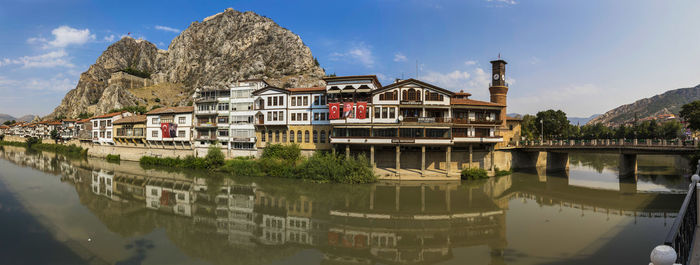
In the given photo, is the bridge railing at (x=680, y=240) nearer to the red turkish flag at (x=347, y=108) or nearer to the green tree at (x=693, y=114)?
the red turkish flag at (x=347, y=108)

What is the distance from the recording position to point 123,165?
169ft

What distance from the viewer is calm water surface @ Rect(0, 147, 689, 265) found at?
52.4 feet

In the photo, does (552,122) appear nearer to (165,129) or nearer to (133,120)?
(165,129)

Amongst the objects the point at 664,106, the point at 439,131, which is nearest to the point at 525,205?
the point at 439,131

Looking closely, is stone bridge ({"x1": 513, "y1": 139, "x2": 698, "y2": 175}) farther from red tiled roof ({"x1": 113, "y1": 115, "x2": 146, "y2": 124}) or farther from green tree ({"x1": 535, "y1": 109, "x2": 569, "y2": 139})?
red tiled roof ({"x1": 113, "y1": 115, "x2": 146, "y2": 124})

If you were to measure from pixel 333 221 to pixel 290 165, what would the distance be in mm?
18105

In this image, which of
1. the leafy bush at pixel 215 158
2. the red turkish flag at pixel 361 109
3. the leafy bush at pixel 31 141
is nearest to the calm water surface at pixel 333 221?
the leafy bush at pixel 215 158

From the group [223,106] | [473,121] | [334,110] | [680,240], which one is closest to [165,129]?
[223,106]

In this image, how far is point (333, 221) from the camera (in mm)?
21422

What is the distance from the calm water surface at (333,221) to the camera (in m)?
16.0

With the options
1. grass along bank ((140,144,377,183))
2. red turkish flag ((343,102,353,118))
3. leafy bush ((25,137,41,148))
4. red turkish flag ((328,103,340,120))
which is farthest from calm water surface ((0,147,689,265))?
leafy bush ((25,137,41,148))

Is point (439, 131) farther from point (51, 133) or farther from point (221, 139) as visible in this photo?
point (51, 133)

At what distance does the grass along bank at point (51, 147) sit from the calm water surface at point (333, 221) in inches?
1484

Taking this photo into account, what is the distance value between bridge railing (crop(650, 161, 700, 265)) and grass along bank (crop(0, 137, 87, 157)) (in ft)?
284
